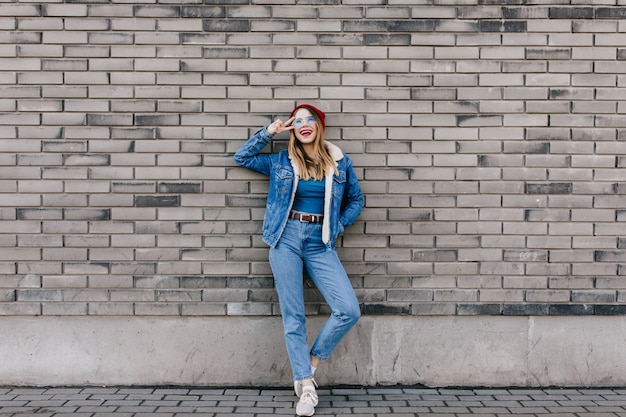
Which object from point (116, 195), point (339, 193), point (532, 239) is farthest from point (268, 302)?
point (532, 239)

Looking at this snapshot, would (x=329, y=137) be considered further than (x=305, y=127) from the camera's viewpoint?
Yes

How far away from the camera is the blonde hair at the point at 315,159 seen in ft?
13.9

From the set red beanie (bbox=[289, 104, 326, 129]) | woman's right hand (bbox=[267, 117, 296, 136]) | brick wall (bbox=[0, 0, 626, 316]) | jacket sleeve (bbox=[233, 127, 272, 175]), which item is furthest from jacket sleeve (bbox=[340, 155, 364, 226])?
jacket sleeve (bbox=[233, 127, 272, 175])

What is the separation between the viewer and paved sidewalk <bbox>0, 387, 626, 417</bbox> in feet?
13.3

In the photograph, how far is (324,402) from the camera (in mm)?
4266

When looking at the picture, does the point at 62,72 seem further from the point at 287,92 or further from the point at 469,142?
the point at 469,142

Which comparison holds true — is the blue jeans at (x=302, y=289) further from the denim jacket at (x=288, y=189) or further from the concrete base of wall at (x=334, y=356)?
the concrete base of wall at (x=334, y=356)

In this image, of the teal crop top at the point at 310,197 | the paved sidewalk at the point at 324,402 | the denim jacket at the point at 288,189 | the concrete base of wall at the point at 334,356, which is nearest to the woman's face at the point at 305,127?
the denim jacket at the point at 288,189

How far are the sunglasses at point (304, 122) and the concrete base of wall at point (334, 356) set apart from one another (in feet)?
4.84

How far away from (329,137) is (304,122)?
0.38 m

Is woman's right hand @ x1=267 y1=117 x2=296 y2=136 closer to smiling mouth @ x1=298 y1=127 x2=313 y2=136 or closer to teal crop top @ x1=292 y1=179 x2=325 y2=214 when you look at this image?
smiling mouth @ x1=298 y1=127 x2=313 y2=136

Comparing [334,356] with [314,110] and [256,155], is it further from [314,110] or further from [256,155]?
[314,110]

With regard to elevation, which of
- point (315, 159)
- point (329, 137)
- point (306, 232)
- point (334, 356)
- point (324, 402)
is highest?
point (329, 137)

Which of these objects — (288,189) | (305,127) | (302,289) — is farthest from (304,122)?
(302,289)
